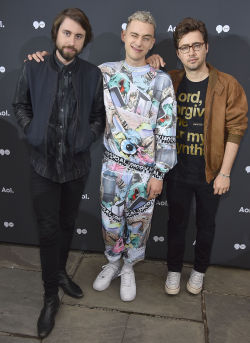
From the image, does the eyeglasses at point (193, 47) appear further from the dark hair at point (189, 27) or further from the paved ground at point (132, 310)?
the paved ground at point (132, 310)

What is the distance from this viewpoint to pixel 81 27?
2201 millimetres

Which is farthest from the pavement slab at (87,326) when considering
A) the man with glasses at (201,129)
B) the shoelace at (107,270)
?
the man with glasses at (201,129)

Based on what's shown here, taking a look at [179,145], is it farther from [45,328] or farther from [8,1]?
[8,1]

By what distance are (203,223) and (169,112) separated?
0.89 m

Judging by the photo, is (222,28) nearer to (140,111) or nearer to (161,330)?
(140,111)

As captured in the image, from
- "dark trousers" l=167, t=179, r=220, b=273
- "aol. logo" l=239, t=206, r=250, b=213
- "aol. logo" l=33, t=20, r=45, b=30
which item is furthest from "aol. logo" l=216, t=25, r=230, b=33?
"aol. logo" l=239, t=206, r=250, b=213

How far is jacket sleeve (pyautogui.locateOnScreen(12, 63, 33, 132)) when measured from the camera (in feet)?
7.30

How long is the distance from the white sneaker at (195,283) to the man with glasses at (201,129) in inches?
9.6

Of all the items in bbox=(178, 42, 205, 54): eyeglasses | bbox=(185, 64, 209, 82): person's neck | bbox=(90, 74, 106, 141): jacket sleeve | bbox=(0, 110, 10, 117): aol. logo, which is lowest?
bbox=(0, 110, 10, 117): aol. logo

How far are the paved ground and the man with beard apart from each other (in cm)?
18

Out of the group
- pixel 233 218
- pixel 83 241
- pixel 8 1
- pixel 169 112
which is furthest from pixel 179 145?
pixel 8 1

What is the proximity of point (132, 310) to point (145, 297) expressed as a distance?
196 millimetres

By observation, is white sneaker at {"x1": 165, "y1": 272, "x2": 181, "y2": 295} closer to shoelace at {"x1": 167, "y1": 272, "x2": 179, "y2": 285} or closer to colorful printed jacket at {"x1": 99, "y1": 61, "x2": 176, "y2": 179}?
shoelace at {"x1": 167, "y1": 272, "x2": 179, "y2": 285}

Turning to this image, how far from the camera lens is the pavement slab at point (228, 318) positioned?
2.50m
